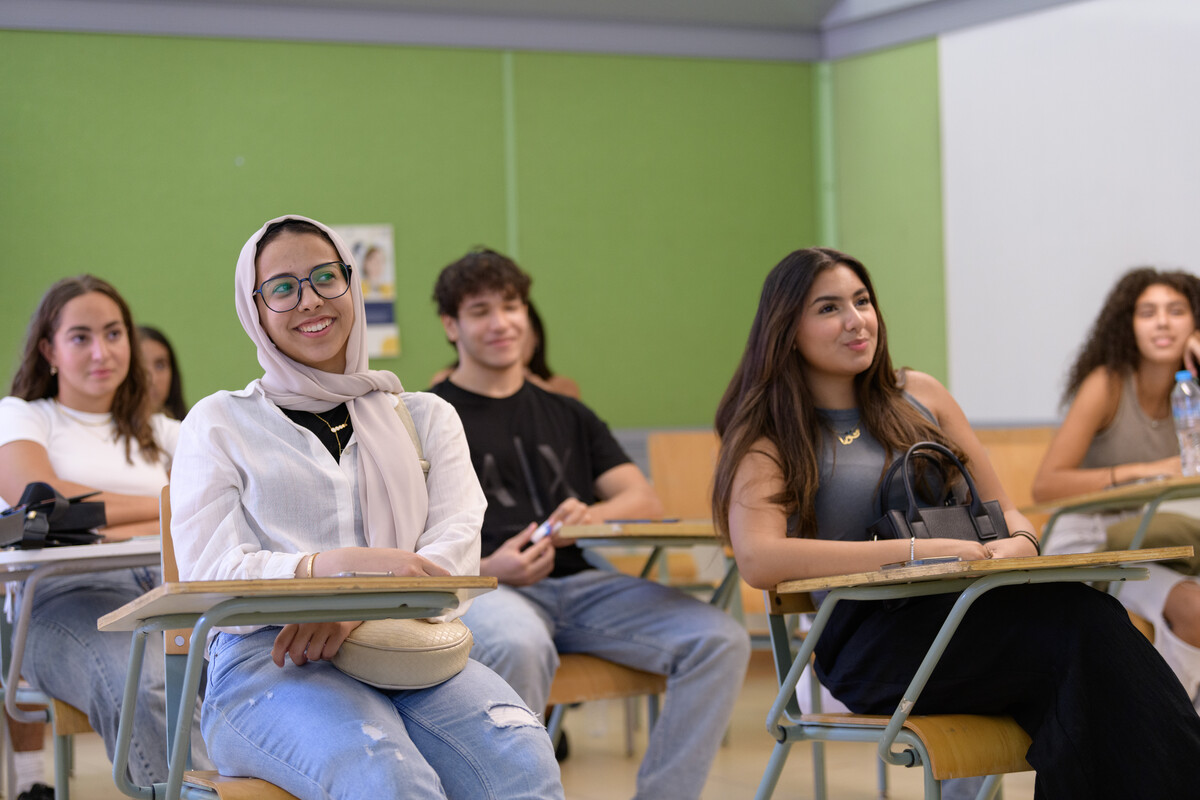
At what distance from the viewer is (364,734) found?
1722 mm

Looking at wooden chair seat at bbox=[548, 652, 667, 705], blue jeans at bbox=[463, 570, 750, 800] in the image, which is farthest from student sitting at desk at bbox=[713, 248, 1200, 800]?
wooden chair seat at bbox=[548, 652, 667, 705]

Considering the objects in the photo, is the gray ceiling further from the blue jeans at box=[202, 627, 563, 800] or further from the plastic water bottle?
the blue jeans at box=[202, 627, 563, 800]

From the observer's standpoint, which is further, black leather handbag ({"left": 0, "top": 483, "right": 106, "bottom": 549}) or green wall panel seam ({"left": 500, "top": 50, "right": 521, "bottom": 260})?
green wall panel seam ({"left": 500, "top": 50, "right": 521, "bottom": 260})

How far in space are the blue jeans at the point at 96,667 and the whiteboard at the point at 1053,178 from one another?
411 cm

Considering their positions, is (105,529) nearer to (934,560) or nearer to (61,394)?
(61,394)

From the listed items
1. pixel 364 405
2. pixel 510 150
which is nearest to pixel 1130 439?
pixel 364 405

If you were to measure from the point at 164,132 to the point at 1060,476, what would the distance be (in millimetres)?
4020

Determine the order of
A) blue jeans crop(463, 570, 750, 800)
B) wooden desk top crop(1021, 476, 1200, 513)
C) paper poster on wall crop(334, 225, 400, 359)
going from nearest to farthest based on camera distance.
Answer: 1. blue jeans crop(463, 570, 750, 800)
2. wooden desk top crop(1021, 476, 1200, 513)
3. paper poster on wall crop(334, 225, 400, 359)

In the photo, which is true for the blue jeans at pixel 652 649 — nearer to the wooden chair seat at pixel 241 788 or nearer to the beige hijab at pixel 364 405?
the beige hijab at pixel 364 405

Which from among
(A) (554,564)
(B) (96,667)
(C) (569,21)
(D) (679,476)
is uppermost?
(C) (569,21)

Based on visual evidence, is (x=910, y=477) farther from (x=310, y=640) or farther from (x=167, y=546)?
(x=167, y=546)

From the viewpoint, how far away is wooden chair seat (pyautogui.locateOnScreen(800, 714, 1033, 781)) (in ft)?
6.53

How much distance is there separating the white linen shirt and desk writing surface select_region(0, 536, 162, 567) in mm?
570

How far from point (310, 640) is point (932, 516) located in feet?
3.66
